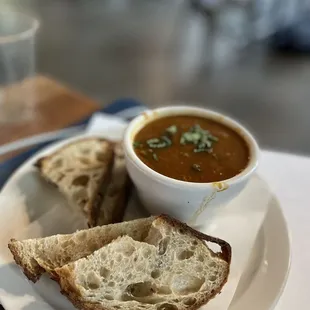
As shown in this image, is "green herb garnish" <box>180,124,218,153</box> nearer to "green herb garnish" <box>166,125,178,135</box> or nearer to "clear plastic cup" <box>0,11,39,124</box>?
"green herb garnish" <box>166,125,178,135</box>

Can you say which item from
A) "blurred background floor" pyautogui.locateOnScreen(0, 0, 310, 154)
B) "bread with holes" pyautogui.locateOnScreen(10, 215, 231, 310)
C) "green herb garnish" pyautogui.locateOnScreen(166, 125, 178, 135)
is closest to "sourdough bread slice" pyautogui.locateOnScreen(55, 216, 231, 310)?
"bread with holes" pyautogui.locateOnScreen(10, 215, 231, 310)

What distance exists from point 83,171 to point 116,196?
0.13m

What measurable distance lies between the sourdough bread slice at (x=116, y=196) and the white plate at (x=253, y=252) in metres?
0.09

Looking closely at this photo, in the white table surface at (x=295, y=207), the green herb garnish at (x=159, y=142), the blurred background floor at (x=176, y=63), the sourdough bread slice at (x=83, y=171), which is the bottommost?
the blurred background floor at (x=176, y=63)

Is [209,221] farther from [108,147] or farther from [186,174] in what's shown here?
[108,147]

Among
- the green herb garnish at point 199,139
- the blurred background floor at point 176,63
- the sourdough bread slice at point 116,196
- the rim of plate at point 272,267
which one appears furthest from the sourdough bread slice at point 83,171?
the blurred background floor at point 176,63

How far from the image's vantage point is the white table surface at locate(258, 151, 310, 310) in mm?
1077

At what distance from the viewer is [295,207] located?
4.39 feet

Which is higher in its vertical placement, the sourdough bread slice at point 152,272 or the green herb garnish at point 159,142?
the green herb garnish at point 159,142

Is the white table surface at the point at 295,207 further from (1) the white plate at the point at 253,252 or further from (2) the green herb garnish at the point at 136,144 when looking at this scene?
(2) the green herb garnish at the point at 136,144

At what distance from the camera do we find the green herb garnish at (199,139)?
1.20m

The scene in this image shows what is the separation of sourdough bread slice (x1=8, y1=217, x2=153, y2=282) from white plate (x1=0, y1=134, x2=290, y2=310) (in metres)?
0.04

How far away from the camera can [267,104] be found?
3.50m

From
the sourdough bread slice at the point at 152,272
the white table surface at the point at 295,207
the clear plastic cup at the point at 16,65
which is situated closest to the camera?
the sourdough bread slice at the point at 152,272
